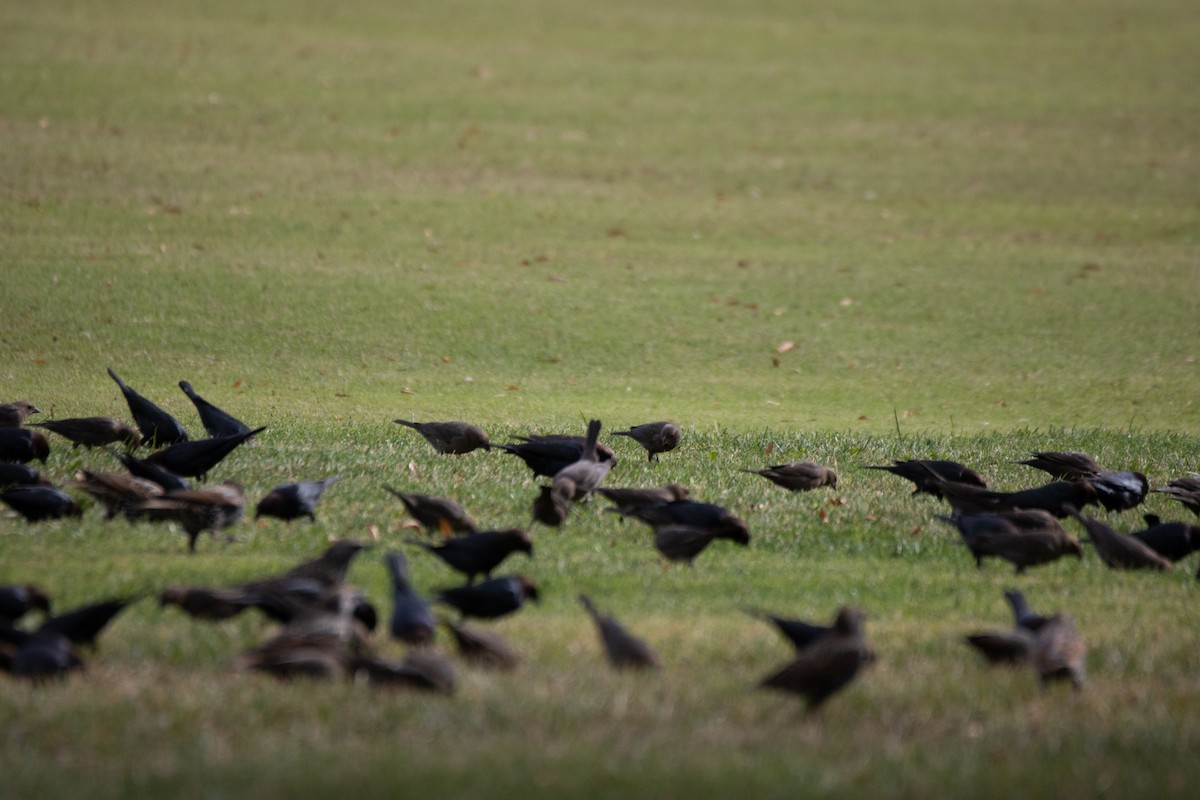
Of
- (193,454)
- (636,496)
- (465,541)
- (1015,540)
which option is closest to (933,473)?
(1015,540)

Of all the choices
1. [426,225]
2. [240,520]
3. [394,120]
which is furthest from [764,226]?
[240,520]

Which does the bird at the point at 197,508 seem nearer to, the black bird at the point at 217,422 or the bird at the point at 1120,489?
the black bird at the point at 217,422

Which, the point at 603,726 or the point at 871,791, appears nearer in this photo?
the point at 871,791

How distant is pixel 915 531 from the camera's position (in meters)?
7.78

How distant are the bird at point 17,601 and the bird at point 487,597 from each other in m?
1.61

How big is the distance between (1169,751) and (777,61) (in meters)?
20.0

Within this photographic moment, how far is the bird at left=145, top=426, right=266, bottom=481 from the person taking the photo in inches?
301

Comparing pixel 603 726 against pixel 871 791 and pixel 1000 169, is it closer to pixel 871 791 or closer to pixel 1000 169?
pixel 871 791

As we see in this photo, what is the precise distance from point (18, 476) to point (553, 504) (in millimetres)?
2945

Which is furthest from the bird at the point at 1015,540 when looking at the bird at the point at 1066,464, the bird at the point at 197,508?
the bird at the point at 197,508

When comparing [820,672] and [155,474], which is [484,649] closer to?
[820,672]

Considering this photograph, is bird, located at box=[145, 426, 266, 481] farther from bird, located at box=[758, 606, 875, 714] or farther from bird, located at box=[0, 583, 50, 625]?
bird, located at box=[758, 606, 875, 714]

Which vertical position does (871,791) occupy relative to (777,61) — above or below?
below

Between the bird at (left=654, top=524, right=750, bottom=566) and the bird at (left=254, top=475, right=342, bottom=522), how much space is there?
1839 mm
